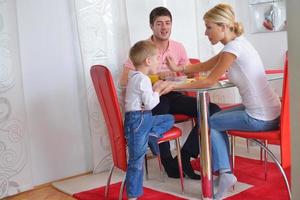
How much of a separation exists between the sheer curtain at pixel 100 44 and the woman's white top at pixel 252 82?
1.20 metres

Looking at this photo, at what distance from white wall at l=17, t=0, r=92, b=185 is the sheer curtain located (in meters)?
0.08

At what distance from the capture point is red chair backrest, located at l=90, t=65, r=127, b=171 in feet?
7.07

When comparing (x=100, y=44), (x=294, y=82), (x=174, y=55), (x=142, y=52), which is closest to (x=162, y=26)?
(x=174, y=55)

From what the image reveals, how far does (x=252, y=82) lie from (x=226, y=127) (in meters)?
0.30

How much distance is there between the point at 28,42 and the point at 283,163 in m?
1.85

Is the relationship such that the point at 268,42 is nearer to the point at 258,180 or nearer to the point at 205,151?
the point at 258,180

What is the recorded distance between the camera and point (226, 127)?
2227 mm

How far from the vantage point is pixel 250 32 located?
13.1 feet

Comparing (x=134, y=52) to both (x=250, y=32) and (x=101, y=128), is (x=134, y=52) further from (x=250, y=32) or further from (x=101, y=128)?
(x=250, y=32)

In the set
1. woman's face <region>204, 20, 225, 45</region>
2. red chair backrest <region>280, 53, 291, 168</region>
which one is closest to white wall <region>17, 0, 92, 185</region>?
woman's face <region>204, 20, 225, 45</region>

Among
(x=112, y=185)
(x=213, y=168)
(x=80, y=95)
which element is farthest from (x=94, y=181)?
(x=213, y=168)

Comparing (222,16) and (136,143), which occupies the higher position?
(222,16)

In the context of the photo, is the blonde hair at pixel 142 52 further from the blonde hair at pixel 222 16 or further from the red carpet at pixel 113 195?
the red carpet at pixel 113 195

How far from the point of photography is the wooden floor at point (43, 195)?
104 inches
